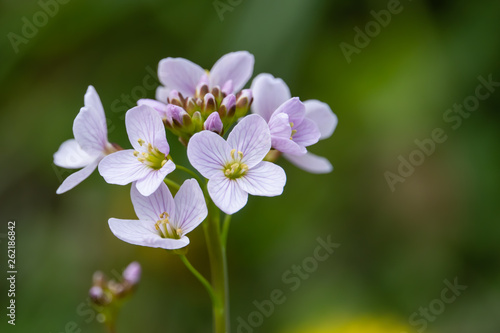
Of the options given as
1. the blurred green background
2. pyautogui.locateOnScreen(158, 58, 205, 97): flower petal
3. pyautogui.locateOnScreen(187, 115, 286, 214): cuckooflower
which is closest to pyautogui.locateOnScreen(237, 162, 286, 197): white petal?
pyautogui.locateOnScreen(187, 115, 286, 214): cuckooflower

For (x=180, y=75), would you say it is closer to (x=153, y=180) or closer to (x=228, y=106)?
(x=228, y=106)

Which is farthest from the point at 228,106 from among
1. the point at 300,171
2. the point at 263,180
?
the point at 300,171

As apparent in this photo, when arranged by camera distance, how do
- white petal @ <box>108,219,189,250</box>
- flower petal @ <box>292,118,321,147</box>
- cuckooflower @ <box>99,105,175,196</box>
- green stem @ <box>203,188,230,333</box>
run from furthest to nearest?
flower petal @ <box>292,118,321,147</box> → green stem @ <box>203,188,230,333</box> → cuckooflower @ <box>99,105,175,196</box> → white petal @ <box>108,219,189,250</box>

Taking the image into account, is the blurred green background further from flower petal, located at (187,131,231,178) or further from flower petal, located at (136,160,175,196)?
flower petal, located at (136,160,175,196)

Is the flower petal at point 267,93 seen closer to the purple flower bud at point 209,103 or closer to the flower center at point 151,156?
the purple flower bud at point 209,103

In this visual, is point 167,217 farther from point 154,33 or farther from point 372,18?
point 372,18

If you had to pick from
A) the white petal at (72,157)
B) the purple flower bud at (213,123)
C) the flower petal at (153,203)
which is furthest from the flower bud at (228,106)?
the white petal at (72,157)

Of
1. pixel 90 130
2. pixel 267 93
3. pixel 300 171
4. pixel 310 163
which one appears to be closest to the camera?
pixel 90 130
